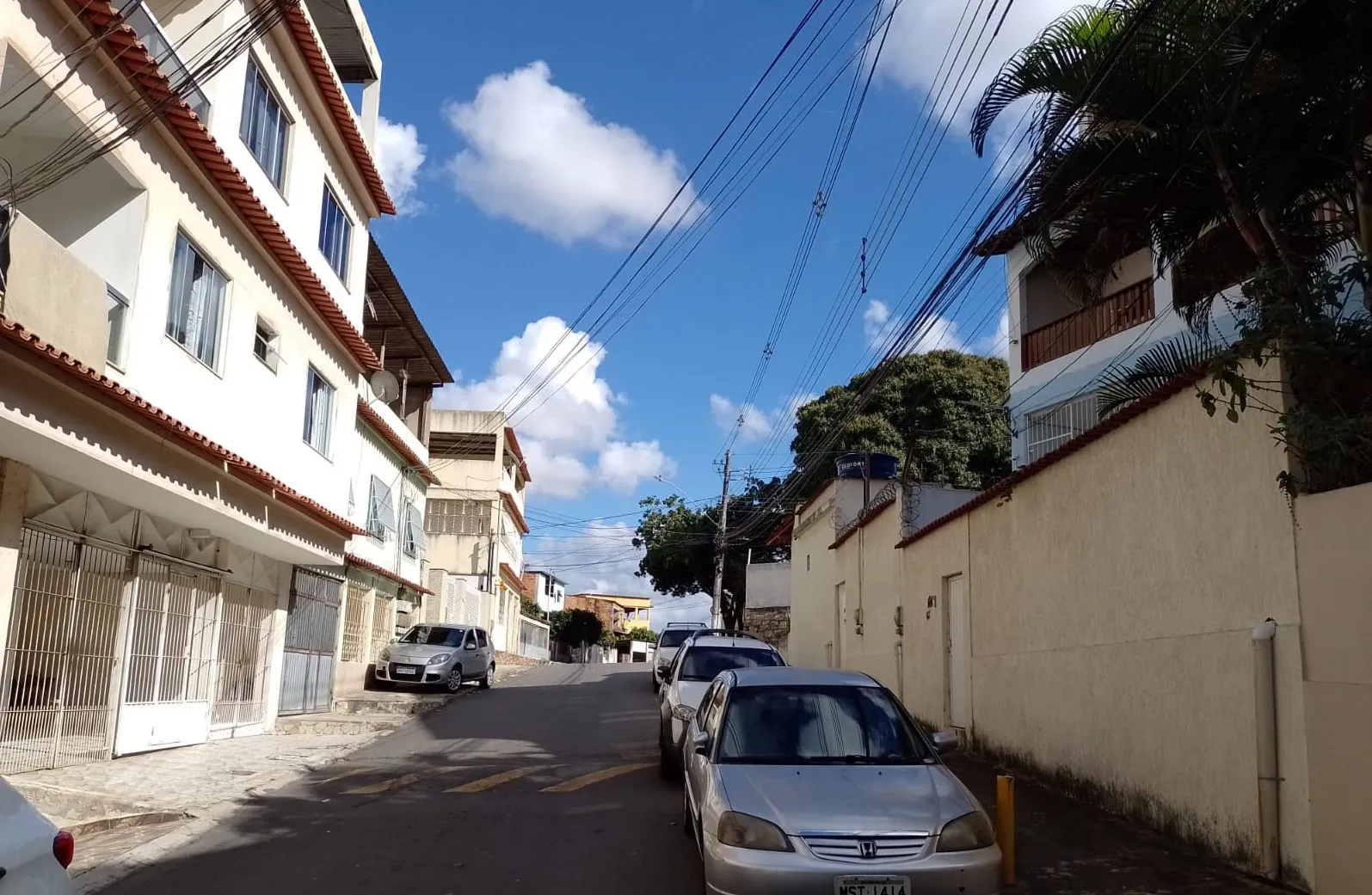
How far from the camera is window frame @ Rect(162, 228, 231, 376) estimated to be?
12.2 m

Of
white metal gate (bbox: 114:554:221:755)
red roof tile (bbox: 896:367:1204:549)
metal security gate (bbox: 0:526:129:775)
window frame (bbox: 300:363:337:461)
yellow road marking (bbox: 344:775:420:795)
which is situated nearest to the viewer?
red roof tile (bbox: 896:367:1204:549)

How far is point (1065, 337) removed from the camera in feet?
67.5

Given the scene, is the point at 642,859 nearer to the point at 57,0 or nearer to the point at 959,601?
the point at 959,601

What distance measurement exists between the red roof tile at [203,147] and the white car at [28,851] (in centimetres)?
836

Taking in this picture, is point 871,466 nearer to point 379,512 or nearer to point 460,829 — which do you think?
point 379,512

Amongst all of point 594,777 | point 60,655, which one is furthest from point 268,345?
point 594,777

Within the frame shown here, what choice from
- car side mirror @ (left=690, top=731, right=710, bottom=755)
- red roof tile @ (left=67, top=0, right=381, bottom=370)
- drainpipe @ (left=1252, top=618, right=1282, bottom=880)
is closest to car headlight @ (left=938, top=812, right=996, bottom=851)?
car side mirror @ (left=690, top=731, right=710, bottom=755)

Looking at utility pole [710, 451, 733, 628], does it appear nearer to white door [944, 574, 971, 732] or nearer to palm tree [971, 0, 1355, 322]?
white door [944, 574, 971, 732]

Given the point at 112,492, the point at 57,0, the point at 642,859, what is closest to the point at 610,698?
the point at 112,492

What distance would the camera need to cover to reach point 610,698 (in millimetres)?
23922

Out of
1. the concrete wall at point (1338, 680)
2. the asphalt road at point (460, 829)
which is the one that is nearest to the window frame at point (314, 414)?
the asphalt road at point (460, 829)

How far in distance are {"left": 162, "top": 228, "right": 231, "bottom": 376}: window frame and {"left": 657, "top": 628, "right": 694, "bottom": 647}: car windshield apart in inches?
637

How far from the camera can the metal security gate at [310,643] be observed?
60.3 feet

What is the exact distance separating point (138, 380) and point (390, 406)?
1962 centimetres
